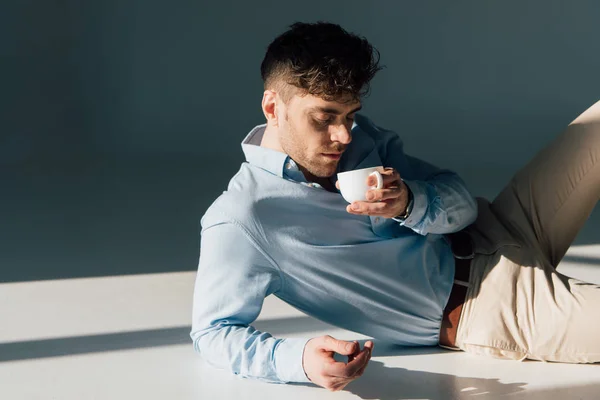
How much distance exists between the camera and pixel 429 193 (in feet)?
8.13

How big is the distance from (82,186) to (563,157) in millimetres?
3030

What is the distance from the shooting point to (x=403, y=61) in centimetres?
641

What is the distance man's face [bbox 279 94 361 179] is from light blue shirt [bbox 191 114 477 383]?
0.04m

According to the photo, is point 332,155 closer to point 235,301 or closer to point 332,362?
point 235,301

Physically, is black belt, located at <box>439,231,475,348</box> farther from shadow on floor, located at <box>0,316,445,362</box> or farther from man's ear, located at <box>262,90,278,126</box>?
man's ear, located at <box>262,90,278,126</box>

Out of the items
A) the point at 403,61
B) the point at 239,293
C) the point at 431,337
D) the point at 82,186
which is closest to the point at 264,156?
the point at 239,293

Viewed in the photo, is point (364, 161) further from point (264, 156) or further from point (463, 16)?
point (463, 16)

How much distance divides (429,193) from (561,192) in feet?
1.79

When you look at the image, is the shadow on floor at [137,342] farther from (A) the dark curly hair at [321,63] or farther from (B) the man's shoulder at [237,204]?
(A) the dark curly hair at [321,63]

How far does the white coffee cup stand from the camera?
2.23 metres

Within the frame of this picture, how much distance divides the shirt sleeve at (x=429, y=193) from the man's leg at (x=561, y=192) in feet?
0.89

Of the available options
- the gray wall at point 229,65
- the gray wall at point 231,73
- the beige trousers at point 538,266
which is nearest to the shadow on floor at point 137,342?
the beige trousers at point 538,266

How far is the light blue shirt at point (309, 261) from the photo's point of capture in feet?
7.80

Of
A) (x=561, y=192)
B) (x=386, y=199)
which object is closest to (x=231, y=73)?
(x=561, y=192)
